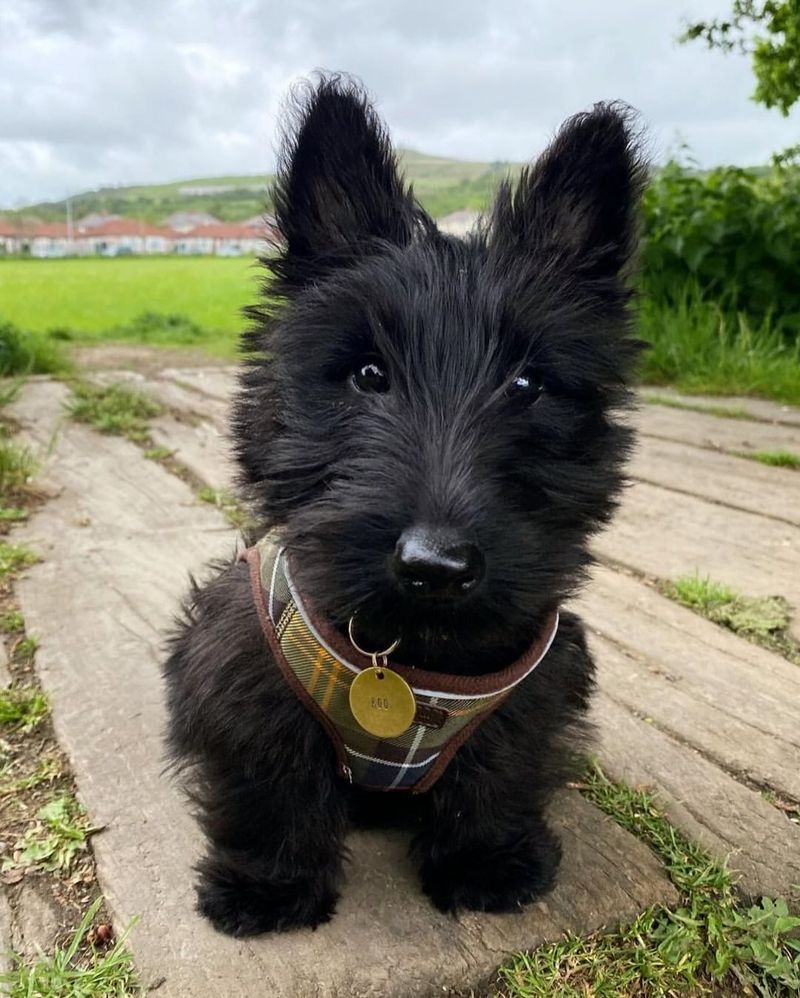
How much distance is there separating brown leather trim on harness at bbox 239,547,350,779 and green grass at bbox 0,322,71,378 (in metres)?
6.26

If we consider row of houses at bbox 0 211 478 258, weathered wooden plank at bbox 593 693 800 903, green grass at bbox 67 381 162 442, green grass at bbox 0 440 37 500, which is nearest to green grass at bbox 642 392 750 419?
row of houses at bbox 0 211 478 258

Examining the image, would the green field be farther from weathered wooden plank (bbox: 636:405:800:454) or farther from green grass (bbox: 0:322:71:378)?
weathered wooden plank (bbox: 636:405:800:454)

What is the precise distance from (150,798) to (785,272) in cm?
704

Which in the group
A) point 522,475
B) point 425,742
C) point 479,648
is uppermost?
point 522,475

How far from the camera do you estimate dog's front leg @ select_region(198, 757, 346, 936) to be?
70.2 inches

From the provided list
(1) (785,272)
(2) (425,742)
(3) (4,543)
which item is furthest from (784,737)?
(1) (785,272)

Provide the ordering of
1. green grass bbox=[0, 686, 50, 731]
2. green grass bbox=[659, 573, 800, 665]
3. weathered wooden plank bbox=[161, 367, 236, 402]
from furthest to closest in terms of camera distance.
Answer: weathered wooden plank bbox=[161, 367, 236, 402], green grass bbox=[659, 573, 800, 665], green grass bbox=[0, 686, 50, 731]

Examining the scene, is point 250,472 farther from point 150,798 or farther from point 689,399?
point 689,399

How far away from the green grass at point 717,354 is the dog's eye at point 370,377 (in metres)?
5.33

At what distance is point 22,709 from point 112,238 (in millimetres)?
17306

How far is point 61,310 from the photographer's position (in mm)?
12938

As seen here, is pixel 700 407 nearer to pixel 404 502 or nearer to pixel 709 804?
pixel 709 804

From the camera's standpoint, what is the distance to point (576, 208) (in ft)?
6.04

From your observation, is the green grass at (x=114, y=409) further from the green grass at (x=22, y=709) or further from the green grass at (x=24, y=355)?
the green grass at (x=22, y=709)
